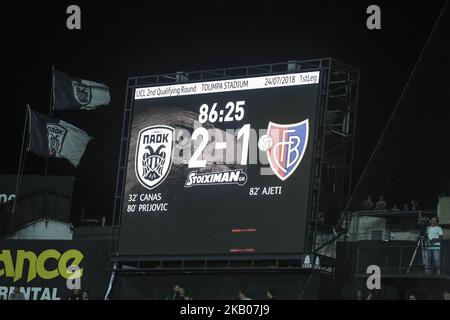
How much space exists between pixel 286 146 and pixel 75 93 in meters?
6.83

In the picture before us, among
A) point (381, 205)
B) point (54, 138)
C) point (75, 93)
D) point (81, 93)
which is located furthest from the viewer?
point (81, 93)

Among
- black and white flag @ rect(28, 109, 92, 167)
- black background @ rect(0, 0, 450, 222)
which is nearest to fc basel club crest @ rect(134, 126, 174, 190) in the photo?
black and white flag @ rect(28, 109, 92, 167)

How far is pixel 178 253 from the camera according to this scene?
18.2 meters

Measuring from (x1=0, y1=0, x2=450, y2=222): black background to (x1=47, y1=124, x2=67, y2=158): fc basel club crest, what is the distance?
3.72 m

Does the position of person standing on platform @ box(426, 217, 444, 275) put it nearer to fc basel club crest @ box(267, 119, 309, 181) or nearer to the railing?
the railing

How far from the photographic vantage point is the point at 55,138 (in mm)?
22297

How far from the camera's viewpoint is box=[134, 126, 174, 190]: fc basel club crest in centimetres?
1866

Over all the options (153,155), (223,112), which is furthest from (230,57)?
(223,112)

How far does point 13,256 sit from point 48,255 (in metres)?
0.78

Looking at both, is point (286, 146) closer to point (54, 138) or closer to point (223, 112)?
point (223, 112)

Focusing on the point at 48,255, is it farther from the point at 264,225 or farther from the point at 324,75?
the point at 324,75

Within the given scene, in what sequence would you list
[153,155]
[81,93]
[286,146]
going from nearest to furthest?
[286,146]
[153,155]
[81,93]
